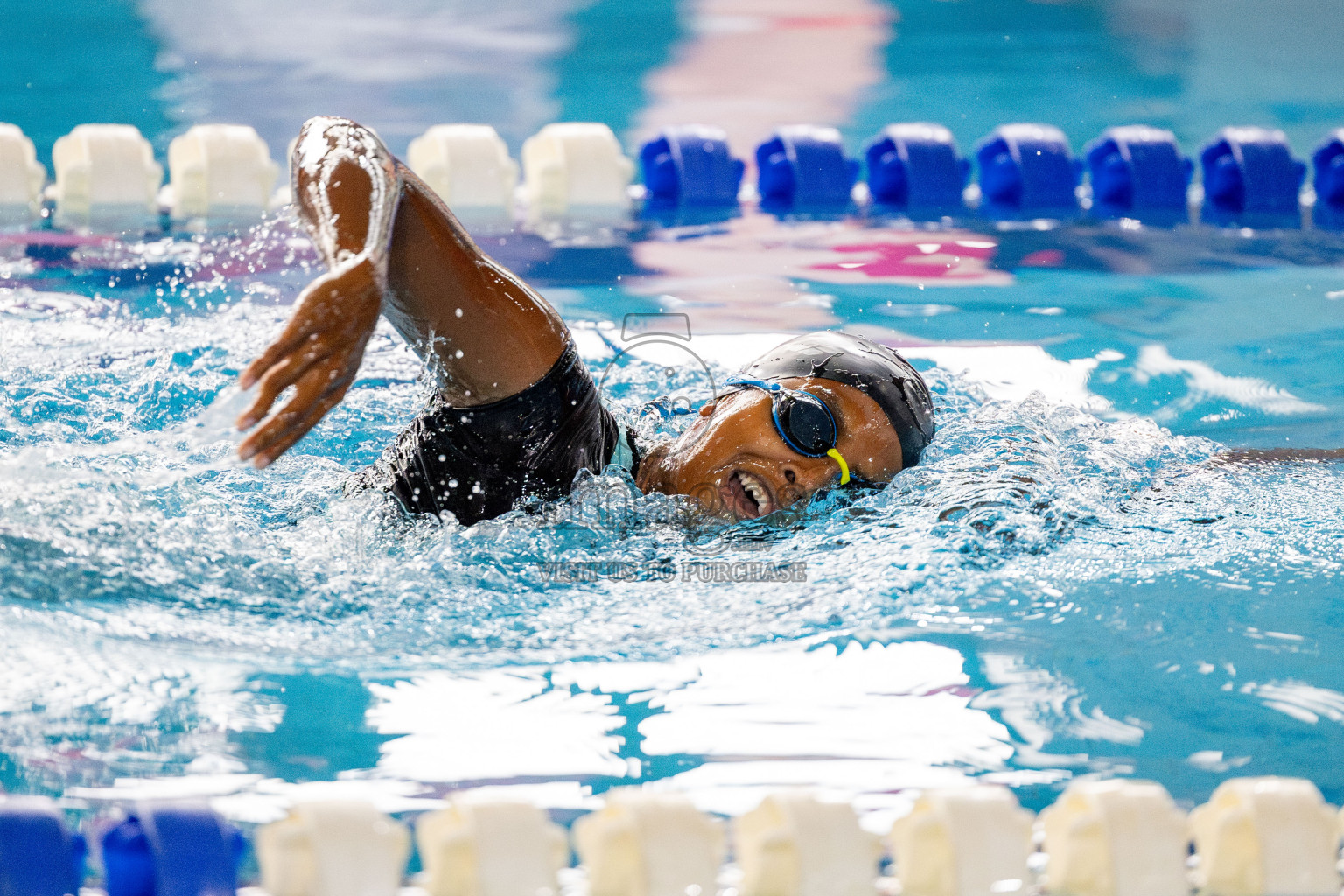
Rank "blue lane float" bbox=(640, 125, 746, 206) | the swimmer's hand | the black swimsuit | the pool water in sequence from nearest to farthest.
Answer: the swimmer's hand < the pool water < the black swimsuit < "blue lane float" bbox=(640, 125, 746, 206)

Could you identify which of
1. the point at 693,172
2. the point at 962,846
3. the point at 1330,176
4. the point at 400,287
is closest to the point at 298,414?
the point at 400,287

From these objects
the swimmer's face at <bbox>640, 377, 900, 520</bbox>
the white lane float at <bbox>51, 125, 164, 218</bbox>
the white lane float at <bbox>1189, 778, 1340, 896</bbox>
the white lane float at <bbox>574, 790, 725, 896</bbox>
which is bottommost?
the white lane float at <bbox>1189, 778, 1340, 896</bbox>

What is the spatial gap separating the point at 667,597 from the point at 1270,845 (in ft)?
3.14

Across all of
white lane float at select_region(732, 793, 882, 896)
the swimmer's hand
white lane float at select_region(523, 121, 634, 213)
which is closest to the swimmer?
the swimmer's hand

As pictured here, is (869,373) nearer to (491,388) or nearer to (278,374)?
(491,388)

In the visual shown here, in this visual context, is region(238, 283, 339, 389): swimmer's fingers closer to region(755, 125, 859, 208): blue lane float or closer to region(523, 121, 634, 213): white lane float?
region(523, 121, 634, 213): white lane float

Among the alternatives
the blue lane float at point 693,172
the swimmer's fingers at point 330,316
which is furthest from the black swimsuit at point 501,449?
the blue lane float at point 693,172

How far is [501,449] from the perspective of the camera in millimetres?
2162

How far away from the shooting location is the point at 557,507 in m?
2.25

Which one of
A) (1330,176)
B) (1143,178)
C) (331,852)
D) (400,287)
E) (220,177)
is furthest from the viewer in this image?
(1330,176)

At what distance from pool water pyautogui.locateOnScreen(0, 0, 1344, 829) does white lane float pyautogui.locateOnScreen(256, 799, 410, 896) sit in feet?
0.65

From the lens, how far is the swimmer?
1624mm

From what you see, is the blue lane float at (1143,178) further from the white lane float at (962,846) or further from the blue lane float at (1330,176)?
the white lane float at (962,846)

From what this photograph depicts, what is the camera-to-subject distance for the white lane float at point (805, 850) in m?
1.42
